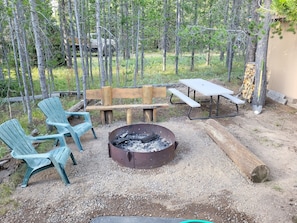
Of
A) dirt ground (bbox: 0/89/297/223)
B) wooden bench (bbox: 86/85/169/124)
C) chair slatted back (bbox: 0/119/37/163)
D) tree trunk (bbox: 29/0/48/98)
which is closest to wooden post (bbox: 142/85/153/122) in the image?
wooden bench (bbox: 86/85/169/124)

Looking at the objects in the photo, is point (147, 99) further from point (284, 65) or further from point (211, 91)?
point (284, 65)

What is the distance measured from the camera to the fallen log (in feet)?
9.77

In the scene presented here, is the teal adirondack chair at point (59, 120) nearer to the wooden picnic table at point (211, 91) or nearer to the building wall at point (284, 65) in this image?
the wooden picnic table at point (211, 91)

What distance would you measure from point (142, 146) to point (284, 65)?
16.1ft

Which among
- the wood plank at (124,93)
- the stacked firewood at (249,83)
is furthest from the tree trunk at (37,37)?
the stacked firewood at (249,83)

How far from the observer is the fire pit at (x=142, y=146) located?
10.9 ft

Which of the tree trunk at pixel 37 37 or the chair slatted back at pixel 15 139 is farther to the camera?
the tree trunk at pixel 37 37

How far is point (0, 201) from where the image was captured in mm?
2633

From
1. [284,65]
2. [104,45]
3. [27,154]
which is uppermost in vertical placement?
[104,45]

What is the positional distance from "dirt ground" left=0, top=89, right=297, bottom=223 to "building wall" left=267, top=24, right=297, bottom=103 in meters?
2.69

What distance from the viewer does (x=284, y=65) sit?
6465 millimetres

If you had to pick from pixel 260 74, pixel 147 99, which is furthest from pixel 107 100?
pixel 260 74

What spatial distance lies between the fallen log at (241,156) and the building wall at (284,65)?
3.20m

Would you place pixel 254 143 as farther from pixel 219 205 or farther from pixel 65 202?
pixel 65 202
